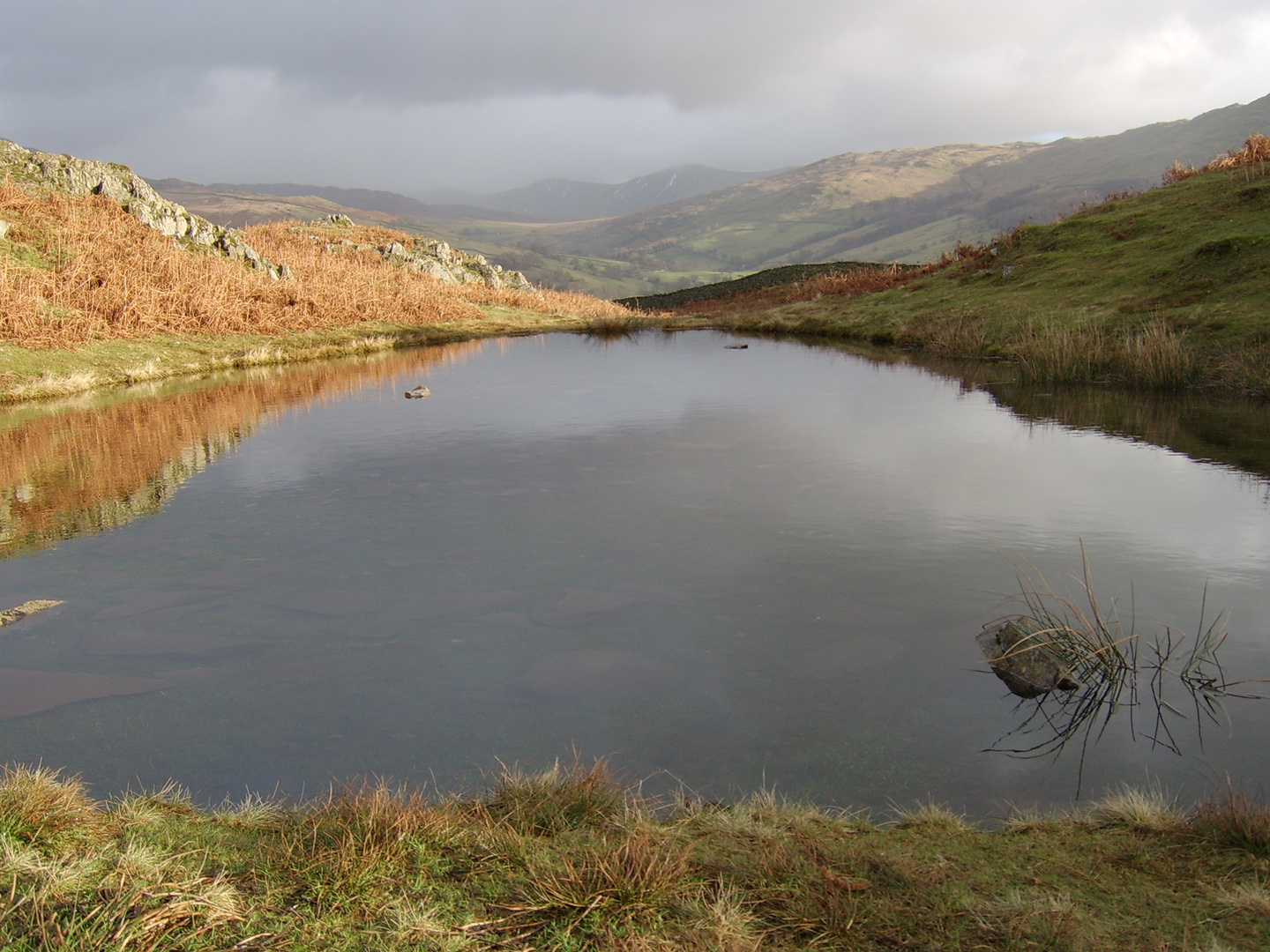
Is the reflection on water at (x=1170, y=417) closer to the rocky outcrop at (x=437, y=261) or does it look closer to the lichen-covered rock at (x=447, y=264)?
the rocky outcrop at (x=437, y=261)

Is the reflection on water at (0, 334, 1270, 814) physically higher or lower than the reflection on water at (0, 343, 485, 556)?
lower

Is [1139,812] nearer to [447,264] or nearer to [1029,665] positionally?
[1029,665]

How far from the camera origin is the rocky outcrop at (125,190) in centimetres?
3550

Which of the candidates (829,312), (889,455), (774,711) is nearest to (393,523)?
(774,711)

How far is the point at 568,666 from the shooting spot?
6875mm

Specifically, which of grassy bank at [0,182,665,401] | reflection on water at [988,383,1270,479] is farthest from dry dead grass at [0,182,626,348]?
reflection on water at [988,383,1270,479]

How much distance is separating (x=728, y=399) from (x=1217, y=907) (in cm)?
1701

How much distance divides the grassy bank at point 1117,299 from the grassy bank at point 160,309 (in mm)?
14701

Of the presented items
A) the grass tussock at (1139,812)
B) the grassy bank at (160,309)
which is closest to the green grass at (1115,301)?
the grass tussock at (1139,812)

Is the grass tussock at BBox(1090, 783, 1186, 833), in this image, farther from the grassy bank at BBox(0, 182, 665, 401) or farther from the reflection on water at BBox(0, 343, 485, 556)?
the grassy bank at BBox(0, 182, 665, 401)

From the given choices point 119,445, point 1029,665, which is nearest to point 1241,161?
point 1029,665

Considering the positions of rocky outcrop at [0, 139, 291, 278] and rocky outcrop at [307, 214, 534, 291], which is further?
rocky outcrop at [307, 214, 534, 291]

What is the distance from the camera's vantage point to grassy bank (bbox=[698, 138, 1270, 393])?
18859mm

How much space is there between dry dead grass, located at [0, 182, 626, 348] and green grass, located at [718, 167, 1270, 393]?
18.3 metres
